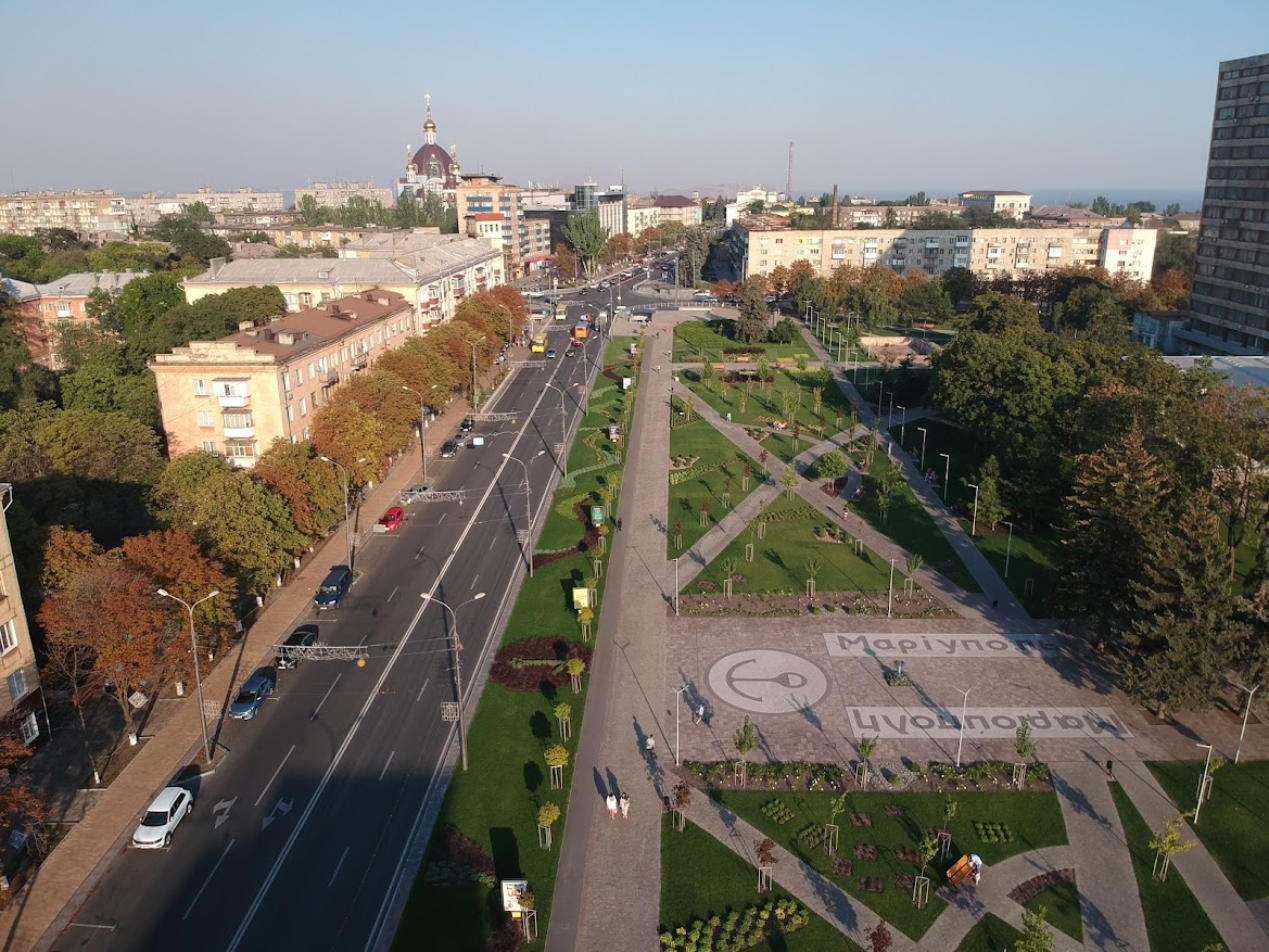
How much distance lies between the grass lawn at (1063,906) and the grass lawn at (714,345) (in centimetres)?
8149

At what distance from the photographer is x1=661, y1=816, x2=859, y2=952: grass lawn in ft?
80.6

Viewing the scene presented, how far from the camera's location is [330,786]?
3077cm

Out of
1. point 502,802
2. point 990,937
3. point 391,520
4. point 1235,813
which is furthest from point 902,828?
point 391,520

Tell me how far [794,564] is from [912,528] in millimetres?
9456

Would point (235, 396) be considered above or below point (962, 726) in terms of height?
above

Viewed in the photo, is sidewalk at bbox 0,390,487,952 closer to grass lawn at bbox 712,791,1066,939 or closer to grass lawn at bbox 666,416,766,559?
grass lawn at bbox 712,791,1066,939

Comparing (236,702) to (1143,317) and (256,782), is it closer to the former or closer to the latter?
(256,782)

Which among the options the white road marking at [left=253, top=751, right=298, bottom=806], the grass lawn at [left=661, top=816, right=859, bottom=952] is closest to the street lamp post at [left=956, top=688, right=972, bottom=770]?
the grass lawn at [left=661, top=816, right=859, bottom=952]

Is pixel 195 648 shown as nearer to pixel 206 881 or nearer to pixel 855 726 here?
pixel 206 881

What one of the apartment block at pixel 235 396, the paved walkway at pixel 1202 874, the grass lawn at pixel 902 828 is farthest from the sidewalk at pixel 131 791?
the paved walkway at pixel 1202 874

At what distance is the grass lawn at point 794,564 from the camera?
46.2 metres

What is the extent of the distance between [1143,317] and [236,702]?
366 ft

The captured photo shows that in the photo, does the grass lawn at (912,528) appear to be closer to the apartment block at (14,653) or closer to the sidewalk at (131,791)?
the sidewalk at (131,791)

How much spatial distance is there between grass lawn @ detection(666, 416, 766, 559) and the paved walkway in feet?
82.2
